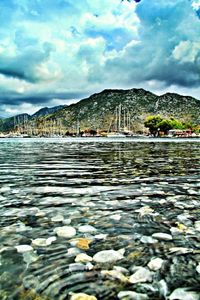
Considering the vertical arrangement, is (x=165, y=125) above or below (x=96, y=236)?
above

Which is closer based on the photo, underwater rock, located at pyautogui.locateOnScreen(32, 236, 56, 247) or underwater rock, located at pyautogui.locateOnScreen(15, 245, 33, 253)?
underwater rock, located at pyautogui.locateOnScreen(15, 245, 33, 253)

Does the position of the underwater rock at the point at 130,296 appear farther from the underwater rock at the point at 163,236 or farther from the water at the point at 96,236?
the underwater rock at the point at 163,236

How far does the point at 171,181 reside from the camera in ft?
34.4

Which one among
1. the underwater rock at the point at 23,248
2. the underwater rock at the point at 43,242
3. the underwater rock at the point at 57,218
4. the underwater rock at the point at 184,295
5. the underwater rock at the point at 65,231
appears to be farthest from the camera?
the underwater rock at the point at 57,218

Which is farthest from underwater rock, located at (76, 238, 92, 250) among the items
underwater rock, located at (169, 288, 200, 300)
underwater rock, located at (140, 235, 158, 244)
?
underwater rock, located at (169, 288, 200, 300)

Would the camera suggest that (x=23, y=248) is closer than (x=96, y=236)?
Yes

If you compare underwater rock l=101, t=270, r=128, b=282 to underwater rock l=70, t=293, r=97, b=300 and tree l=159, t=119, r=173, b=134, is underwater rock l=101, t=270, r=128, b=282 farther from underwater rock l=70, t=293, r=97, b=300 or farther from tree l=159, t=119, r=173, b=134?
tree l=159, t=119, r=173, b=134

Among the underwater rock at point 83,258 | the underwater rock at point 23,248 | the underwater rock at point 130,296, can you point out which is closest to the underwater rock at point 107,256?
the underwater rock at point 83,258

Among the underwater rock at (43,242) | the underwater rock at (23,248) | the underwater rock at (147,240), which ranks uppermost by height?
the underwater rock at (23,248)

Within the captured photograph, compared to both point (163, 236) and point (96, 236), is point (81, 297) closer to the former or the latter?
point (96, 236)

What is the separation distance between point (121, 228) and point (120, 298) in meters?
2.28

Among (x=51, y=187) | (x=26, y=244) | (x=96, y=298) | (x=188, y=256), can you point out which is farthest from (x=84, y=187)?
(x=96, y=298)

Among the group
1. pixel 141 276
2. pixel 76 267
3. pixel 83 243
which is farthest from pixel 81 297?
pixel 83 243

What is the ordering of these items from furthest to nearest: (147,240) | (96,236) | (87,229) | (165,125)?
(165,125) → (87,229) → (96,236) → (147,240)
